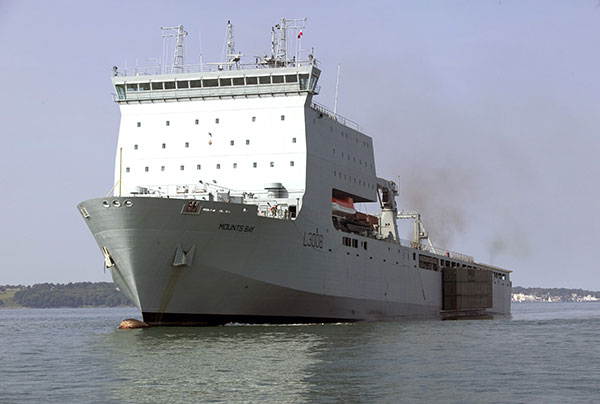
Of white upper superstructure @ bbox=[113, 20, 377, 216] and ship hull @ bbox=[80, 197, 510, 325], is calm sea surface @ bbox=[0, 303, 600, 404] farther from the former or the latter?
white upper superstructure @ bbox=[113, 20, 377, 216]

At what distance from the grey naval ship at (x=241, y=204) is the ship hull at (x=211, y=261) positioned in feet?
0.16

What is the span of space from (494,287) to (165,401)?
4924cm

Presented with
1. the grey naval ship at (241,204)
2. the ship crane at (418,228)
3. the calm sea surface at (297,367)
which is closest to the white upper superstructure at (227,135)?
the grey naval ship at (241,204)

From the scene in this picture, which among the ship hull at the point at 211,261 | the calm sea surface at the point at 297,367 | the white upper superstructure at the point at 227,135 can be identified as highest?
the white upper superstructure at the point at 227,135

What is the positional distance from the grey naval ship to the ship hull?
0.05 meters

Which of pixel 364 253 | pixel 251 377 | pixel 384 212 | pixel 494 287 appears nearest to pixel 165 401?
pixel 251 377

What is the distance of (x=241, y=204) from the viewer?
1232 inches

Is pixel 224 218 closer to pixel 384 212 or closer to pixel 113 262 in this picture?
pixel 113 262

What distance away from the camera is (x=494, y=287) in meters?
62.8

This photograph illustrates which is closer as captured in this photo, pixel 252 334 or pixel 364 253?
pixel 252 334

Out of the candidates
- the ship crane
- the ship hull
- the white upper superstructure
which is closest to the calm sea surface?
the ship hull

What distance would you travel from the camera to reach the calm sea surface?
17.7 metres

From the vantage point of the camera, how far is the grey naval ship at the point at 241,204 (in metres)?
31.1

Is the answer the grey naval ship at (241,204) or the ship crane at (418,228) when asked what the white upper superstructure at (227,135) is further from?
the ship crane at (418,228)
